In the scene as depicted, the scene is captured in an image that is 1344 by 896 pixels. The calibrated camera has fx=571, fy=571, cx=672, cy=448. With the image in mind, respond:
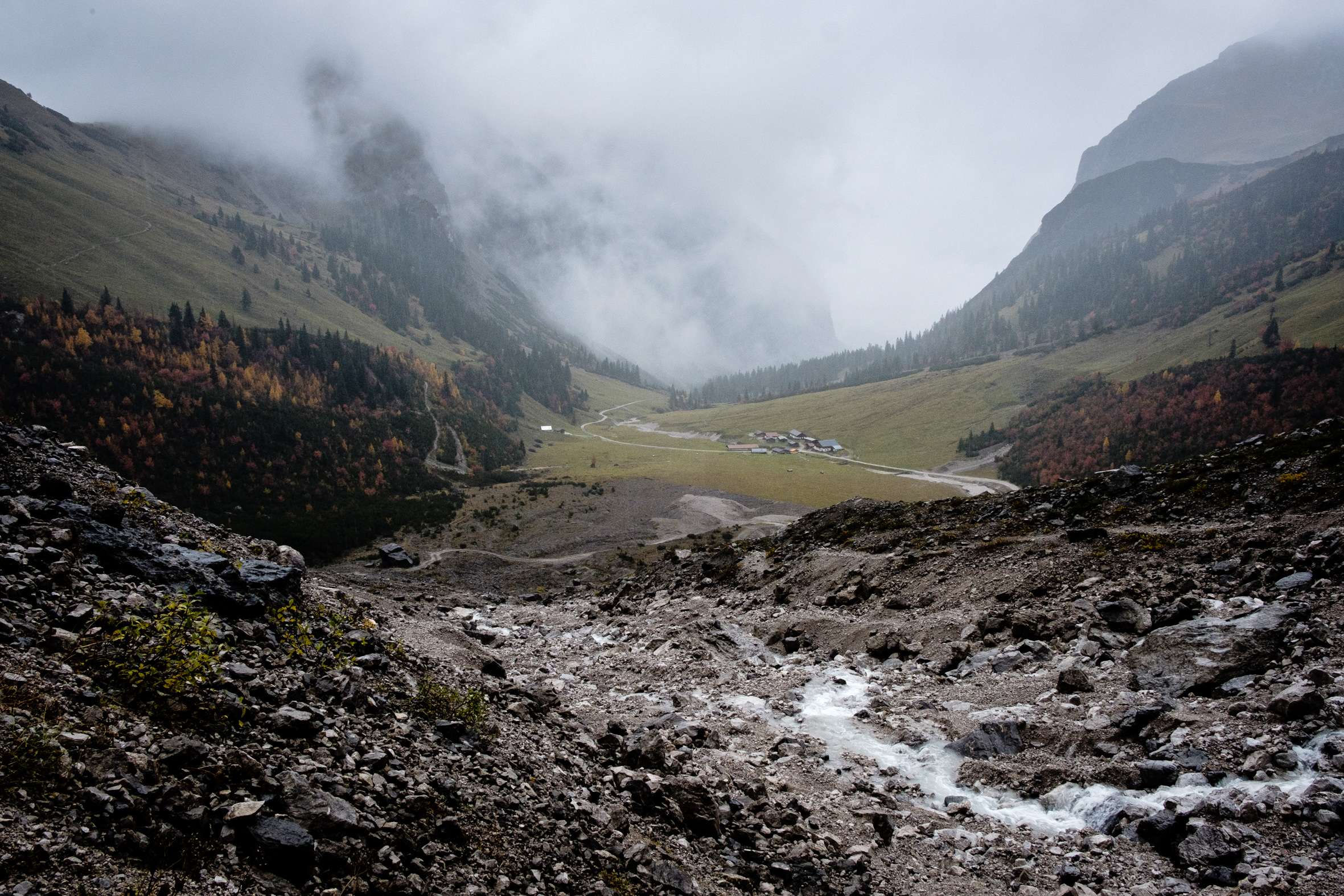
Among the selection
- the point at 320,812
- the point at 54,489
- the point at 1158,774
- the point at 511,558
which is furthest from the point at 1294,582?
the point at 511,558

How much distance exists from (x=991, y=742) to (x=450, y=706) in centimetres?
1293

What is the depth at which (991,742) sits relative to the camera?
1421cm

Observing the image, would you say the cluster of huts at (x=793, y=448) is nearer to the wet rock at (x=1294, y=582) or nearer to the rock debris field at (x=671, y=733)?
the rock debris field at (x=671, y=733)

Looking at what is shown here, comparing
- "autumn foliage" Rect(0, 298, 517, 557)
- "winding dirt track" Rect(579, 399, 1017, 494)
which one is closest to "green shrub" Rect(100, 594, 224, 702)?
"autumn foliage" Rect(0, 298, 517, 557)

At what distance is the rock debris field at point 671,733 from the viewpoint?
269 inches

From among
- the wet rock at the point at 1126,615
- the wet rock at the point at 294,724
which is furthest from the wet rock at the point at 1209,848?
the wet rock at the point at 294,724

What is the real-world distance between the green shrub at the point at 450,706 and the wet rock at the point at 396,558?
50.6 meters

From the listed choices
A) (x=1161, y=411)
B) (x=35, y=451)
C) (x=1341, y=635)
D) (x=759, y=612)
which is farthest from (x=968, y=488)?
(x=35, y=451)

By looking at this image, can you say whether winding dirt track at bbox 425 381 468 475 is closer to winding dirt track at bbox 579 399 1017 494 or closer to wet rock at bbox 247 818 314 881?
winding dirt track at bbox 579 399 1017 494

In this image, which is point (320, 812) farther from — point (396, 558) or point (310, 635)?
point (396, 558)

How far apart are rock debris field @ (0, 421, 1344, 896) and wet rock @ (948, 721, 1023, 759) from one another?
0.21ft

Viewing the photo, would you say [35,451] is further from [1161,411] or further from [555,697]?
[1161,411]

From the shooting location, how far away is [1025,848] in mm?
10711

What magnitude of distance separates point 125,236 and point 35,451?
828 ft
